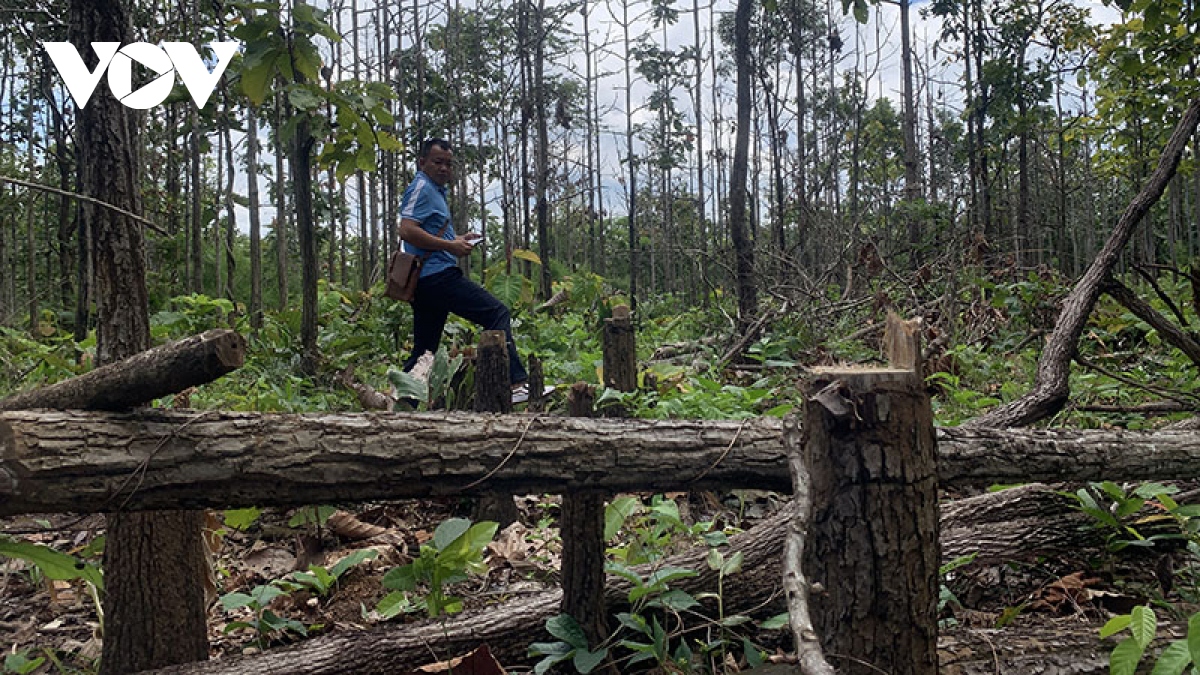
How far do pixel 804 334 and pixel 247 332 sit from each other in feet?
16.9

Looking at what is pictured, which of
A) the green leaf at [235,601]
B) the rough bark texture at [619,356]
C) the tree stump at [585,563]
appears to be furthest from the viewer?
the rough bark texture at [619,356]

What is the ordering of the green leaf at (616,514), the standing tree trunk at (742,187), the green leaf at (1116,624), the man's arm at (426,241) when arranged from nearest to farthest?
the green leaf at (1116,624) → the green leaf at (616,514) → the man's arm at (426,241) → the standing tree trunk at (742,187)

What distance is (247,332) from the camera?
7.38m

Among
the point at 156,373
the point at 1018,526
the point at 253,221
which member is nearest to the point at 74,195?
the point at 156,373

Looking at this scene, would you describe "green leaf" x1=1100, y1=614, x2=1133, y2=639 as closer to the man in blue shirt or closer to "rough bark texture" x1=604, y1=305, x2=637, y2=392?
"rough bark texture" x1=604, y1=305, x2=637, y2=392

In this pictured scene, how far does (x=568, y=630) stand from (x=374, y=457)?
823 millimetres

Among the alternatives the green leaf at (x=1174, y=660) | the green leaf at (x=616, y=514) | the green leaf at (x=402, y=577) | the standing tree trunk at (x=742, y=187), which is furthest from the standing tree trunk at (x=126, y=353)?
the standing tree trunk at (x=742, y=187)

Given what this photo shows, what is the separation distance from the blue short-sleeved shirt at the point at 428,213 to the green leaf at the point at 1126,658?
399 centimetres

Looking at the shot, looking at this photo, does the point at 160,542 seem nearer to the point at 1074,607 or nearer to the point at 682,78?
the point at 1074,607

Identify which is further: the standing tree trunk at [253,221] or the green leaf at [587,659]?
the standing tree trunk at [253,221]

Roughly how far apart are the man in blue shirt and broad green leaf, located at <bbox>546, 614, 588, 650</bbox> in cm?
253

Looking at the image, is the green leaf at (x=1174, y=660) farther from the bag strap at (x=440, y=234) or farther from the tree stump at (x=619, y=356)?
the bag strap at (x=440, y=234)

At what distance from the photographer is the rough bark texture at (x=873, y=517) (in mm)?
1640

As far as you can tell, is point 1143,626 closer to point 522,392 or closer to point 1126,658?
point 1126,658
